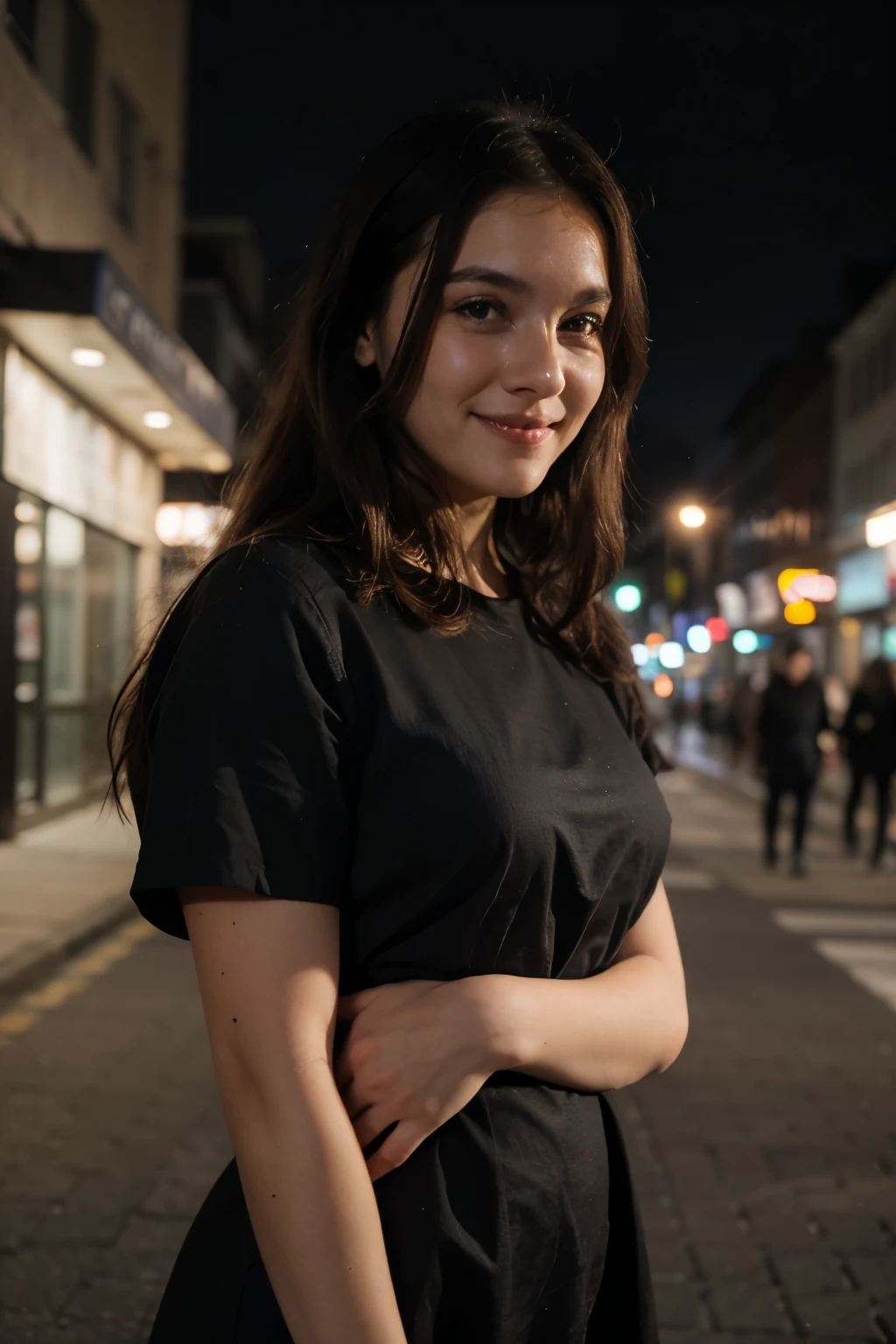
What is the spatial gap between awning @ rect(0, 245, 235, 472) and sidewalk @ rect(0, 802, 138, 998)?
2.93 meters

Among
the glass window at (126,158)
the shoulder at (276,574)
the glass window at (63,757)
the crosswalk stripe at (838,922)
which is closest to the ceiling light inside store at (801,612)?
the crosswalk stripe at (838,922)

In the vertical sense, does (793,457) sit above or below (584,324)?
above

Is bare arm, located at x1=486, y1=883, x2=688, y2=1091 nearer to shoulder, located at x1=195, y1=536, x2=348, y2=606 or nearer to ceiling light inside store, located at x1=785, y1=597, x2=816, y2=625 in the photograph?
shoulder, located at x1=195, y1=536, x2=348, y2=606

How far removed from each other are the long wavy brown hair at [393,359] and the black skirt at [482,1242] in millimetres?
516

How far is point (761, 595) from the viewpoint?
79.2ft

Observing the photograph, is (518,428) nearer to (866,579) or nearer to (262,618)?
(262,618)

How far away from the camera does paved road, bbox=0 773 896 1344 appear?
12.4 feet

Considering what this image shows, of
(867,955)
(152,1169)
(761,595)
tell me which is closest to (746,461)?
(761,595)

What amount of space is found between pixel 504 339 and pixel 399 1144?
845mm

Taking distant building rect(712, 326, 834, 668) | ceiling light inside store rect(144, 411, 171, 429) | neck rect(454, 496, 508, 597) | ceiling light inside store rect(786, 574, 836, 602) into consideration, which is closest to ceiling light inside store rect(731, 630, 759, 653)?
ceiling light inside store rect(786, 574, 836, 602)

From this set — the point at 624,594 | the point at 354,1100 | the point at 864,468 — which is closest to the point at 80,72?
the point at 624,594

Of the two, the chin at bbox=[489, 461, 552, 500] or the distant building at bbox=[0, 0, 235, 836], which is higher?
the distant building at bbox=[0, 0, 235, 836]

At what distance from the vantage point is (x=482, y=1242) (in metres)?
1.45

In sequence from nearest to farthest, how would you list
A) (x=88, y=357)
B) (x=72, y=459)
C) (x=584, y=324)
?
(x=584, y=324), (x=88, y=357), (x=72, y=459)
